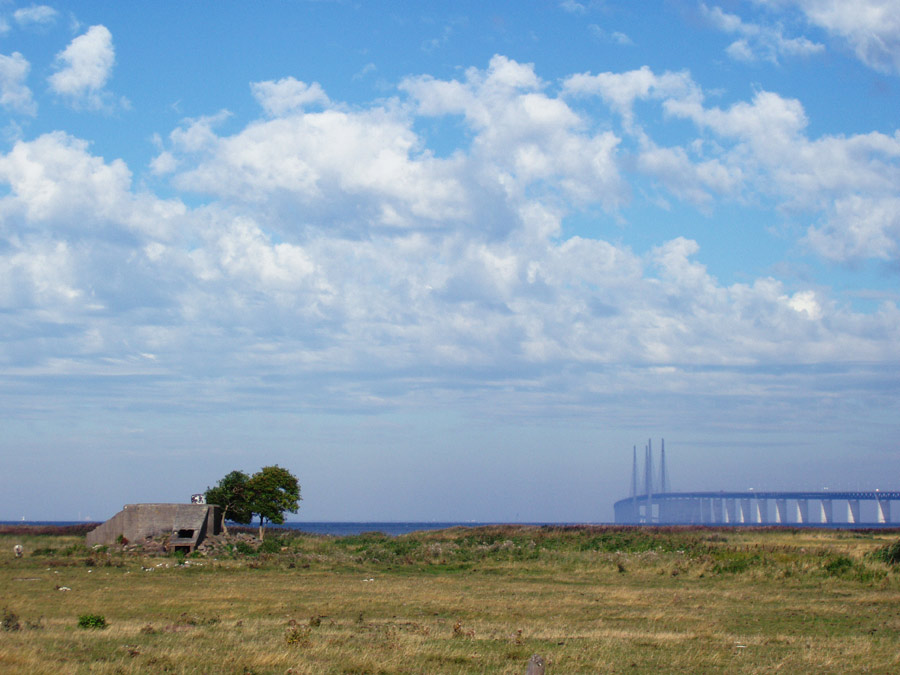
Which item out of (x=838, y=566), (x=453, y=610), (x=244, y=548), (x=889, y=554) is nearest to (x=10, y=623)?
(x=453, y=610)

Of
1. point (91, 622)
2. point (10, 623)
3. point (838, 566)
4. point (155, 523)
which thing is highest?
point (155, 523)

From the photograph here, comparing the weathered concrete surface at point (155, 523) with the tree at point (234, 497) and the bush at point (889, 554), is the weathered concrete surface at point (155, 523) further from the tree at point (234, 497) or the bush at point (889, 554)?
the bush at point (889, 554)

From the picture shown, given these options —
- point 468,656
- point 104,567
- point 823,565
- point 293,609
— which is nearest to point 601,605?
point 293,609

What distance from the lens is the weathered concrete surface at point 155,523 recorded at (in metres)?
52.3

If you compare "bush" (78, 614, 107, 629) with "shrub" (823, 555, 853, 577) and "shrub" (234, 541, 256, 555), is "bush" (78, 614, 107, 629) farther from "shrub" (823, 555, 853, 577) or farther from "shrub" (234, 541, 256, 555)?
"shrub" (823, 555, 853, 577)

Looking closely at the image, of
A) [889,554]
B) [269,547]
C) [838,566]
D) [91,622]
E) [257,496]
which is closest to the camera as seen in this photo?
[91,622]

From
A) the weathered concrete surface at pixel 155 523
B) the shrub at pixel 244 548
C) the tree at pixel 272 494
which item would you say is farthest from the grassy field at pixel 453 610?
the tree at pixel 272 494

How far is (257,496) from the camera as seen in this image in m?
64.1

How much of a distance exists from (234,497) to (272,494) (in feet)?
9.83

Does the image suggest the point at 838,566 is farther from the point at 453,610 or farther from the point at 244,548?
the point at 244,548

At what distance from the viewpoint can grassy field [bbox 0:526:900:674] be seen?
15.8 m

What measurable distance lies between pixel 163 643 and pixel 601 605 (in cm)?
1503

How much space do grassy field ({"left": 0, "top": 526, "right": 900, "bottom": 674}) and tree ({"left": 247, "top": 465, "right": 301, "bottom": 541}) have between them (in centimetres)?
1199

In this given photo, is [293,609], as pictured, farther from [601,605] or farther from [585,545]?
[585,545]
